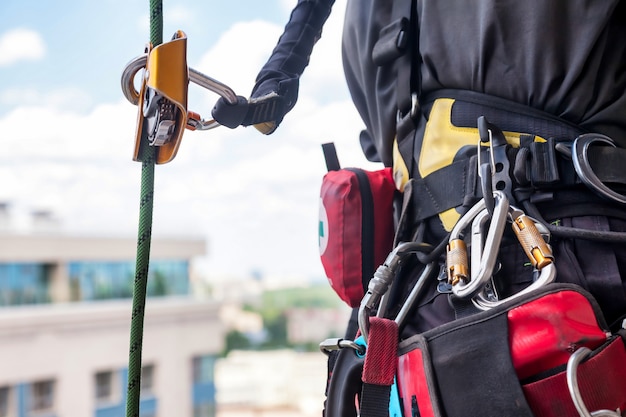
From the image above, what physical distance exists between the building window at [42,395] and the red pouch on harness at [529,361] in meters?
8.47

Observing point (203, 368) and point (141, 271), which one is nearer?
point (141, 271)

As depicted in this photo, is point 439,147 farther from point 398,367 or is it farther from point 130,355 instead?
point 130,355

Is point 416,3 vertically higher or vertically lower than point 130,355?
higher

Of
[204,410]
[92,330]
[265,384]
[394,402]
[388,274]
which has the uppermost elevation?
[388,274]

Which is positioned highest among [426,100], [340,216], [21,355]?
[426,100]

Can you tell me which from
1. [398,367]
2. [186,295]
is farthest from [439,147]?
[186,295]

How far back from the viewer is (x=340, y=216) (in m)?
0.62

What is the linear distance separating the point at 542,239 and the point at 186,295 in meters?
9.80

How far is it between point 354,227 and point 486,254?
0.17m

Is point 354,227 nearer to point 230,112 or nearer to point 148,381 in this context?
point 230,112

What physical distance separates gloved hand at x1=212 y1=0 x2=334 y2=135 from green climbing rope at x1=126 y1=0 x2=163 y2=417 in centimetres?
8

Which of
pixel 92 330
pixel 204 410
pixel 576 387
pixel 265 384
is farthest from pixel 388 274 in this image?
pixel 204 410

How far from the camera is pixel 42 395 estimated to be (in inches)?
320

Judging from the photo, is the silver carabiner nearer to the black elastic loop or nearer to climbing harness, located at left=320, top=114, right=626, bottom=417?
climbing harness, located at left=320, top=114, right=626, bottom=417
